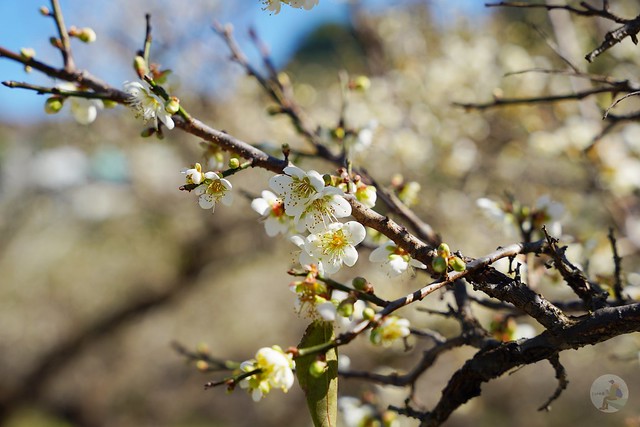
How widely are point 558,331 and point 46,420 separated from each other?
7126 mm

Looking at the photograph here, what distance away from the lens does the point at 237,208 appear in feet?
15.1

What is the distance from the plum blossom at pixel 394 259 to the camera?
78 centimetres

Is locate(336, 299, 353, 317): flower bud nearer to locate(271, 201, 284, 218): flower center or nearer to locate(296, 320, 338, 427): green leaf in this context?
locate(296, 320, 338, 427): green leaf

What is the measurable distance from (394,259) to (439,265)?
0.42 ft

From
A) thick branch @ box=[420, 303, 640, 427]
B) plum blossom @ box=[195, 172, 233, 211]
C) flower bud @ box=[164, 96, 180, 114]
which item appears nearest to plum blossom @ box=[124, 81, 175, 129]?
flower bud @ box=[164, 96, 180, 114]

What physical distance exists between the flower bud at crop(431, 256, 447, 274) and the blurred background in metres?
1.58

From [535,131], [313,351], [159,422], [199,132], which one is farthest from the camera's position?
[159,422]

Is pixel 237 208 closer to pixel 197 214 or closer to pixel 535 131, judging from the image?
pixel 197 214

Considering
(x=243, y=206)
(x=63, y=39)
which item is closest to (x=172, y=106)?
(x=63, y=39)

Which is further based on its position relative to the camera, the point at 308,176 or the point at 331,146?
the point at 331,146

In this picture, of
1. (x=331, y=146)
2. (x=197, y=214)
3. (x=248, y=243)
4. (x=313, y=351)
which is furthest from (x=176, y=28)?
(x=313, y=351)

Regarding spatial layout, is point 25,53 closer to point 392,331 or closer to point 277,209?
point 277,209

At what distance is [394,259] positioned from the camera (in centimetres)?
79

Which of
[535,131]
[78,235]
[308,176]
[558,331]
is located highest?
[78,235]
